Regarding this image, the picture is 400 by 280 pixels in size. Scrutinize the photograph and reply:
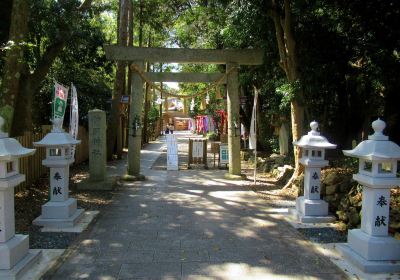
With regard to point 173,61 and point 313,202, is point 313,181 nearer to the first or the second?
point 313,202

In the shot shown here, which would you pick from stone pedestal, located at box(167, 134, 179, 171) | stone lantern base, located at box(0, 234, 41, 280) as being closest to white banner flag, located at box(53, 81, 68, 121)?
stone lantern base, located at box(0, 234, 41, 280)

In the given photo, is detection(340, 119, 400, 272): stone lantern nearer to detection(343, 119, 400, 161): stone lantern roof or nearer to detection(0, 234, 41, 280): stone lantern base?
detection(343, 119, 400, 161): stone lantern roof

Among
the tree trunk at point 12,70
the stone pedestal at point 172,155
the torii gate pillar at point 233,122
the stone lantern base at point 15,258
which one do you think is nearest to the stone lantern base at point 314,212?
the stone lantern base at point 15,258

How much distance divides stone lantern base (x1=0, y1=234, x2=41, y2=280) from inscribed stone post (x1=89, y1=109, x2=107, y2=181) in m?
6.01

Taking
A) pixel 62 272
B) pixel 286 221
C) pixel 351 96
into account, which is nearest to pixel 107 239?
pixel 62 272

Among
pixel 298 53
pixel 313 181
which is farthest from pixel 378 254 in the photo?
pixel 298 53

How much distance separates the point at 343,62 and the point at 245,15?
291 cm

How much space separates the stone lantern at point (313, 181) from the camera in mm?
7586

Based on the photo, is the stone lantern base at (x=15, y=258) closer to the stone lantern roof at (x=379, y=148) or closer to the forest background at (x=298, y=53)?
the forest background at (x=298, y=53)

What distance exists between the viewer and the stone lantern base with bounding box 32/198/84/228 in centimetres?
721

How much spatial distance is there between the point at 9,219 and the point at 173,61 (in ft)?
28.2

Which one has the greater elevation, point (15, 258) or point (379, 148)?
point (379, 148)

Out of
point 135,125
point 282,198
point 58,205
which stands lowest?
point 282,198

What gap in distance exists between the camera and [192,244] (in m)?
6.41
